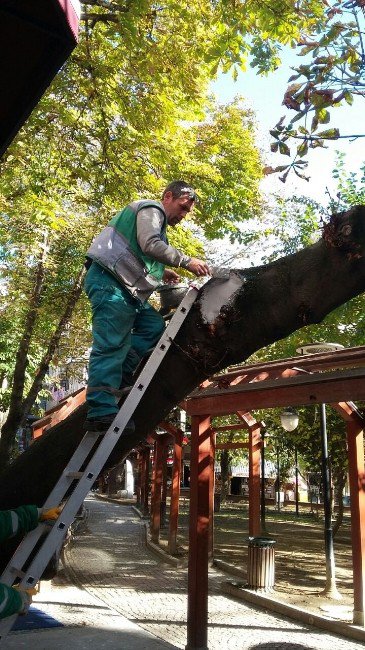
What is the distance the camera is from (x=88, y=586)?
11156 millimetres

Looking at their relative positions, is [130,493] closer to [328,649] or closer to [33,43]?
[328,649]

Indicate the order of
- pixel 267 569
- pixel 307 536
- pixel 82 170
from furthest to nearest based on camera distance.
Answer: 1. pixel 307 536
2. pixel 267 569
3. pixel 82 170

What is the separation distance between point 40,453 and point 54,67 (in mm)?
1900

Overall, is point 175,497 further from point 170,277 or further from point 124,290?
point 124,290

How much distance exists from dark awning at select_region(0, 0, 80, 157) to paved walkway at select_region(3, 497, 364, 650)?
18.6ft

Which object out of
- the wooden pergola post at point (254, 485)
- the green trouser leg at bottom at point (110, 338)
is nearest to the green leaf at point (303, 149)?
the green trouser leg at bottom at point (110, 338)

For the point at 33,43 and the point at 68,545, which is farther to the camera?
the point at 68,545

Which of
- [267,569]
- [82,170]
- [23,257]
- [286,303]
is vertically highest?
[23,257]

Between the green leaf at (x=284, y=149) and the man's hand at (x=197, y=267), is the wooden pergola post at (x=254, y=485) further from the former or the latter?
the man's hand at (x=197, y=267)

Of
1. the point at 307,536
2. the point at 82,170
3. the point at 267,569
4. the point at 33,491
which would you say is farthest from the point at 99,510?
the point at 33,491

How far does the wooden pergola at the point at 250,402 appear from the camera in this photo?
6295 millimetres

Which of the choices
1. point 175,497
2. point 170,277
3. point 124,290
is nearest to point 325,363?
point 170,277

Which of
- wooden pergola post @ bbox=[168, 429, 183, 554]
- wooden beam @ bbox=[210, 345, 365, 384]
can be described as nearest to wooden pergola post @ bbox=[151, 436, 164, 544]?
wooden pergola post @ bbox=[168, 429, 183, 554]

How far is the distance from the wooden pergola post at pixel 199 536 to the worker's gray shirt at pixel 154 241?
4.57m
